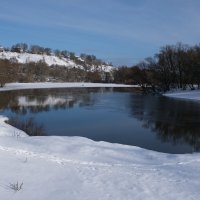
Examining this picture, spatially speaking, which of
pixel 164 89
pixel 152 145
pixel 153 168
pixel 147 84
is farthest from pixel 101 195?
pixel 147 84

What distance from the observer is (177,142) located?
2133 cm

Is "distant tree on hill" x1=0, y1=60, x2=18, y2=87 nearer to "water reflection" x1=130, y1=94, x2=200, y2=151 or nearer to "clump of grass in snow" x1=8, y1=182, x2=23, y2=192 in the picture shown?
"water reflection" x1=130, y1=94, x2=200, y2=151

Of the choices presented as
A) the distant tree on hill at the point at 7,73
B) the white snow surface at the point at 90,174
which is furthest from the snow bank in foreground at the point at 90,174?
the distant tree on hill at the point at 7,73

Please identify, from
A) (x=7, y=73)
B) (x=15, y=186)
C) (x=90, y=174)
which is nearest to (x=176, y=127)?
(x=90, y=174)

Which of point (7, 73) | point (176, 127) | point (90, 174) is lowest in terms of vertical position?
point (176, 127)

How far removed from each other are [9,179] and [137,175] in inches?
139

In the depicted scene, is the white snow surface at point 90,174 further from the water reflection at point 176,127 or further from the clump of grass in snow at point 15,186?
the water reflection at point 176,127

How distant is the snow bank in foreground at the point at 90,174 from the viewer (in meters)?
8.88

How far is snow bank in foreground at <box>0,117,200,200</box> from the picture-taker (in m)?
8.88

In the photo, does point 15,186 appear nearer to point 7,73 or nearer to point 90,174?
point 90,174

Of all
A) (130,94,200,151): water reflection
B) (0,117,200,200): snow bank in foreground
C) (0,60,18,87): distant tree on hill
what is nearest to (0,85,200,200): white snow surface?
(0,117,200,200): snow bank in foreground

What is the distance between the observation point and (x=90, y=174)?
10445 mm

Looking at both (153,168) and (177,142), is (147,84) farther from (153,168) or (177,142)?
(153,168)

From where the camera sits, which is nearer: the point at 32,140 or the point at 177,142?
the point at 32,140
